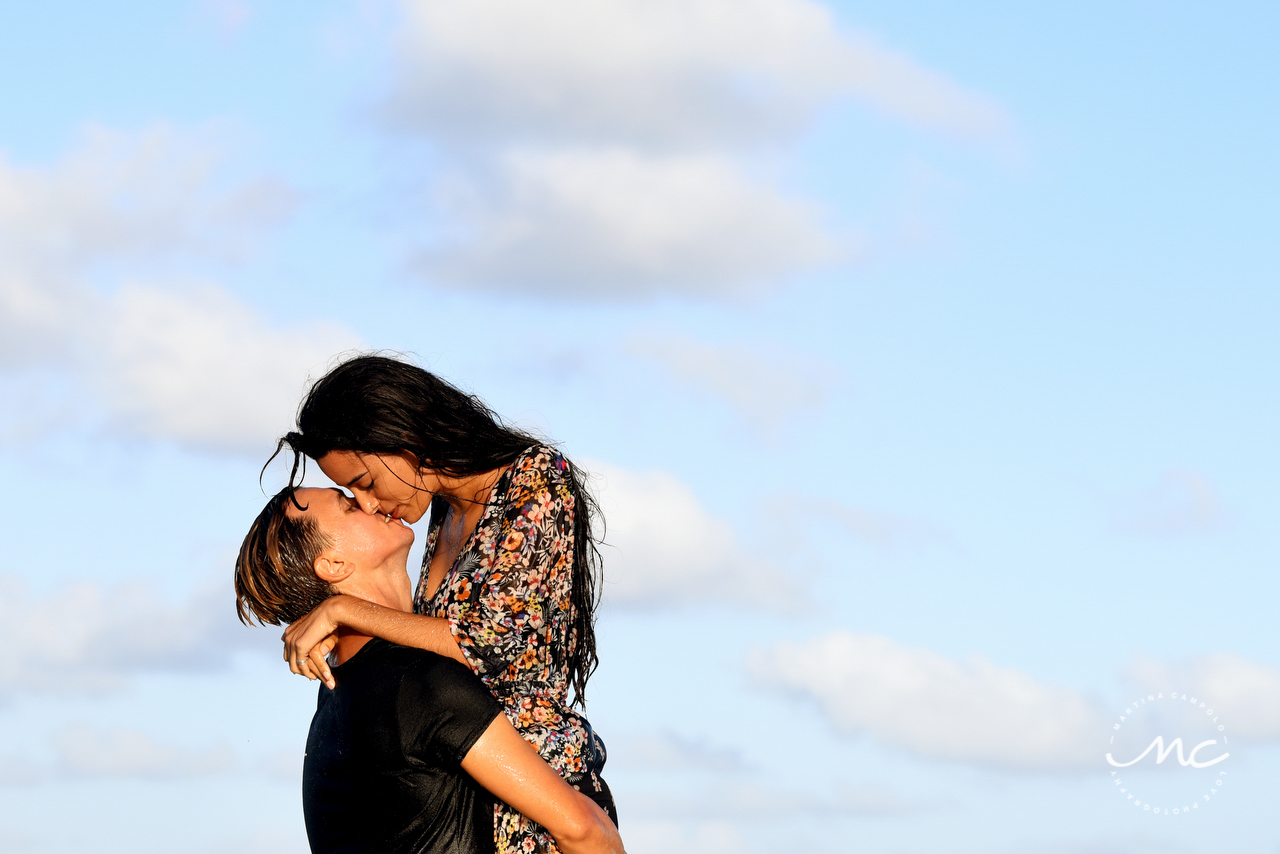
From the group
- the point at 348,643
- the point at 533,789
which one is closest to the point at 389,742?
the point at 533,789

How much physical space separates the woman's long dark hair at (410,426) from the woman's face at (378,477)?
0.11ft

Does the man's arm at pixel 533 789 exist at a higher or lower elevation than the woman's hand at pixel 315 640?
lower

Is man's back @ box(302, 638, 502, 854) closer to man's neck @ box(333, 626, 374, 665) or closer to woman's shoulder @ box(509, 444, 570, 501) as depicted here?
man's neck @ box(333, 626, 374, 665)

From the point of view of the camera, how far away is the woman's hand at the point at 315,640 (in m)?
4.89

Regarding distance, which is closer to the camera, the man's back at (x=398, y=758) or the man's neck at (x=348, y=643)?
the man's back at (x=398, y=758)

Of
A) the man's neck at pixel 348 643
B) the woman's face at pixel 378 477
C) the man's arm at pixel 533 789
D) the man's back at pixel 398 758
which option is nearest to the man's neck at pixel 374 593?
the man's neck at pixel 348 643

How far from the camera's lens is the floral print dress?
18.6 feet

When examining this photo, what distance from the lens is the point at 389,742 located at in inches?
179

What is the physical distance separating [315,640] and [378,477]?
1.17 metres

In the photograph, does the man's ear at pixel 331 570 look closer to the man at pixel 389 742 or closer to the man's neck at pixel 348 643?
the man at pixel 389 742

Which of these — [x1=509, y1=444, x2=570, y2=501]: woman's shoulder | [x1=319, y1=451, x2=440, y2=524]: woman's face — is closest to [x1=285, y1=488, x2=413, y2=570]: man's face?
[x1=319, y1=451, x2=440, y2=524]: woman's face

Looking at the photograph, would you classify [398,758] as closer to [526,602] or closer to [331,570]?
[331,570]

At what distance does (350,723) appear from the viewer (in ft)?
15.2

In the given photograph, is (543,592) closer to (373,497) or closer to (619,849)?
(373,497)
